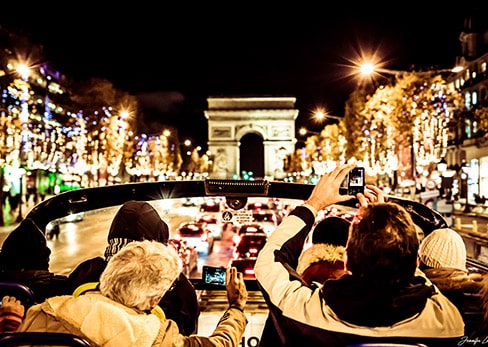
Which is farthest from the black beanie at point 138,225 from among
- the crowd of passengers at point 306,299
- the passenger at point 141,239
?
the crowd of passengers at point 306,299

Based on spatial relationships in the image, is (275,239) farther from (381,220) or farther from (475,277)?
(475,277)

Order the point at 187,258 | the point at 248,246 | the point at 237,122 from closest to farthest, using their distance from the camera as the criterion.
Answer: the point at 187,258, the point at 248,246, the point at 237,122

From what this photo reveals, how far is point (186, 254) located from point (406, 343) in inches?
445

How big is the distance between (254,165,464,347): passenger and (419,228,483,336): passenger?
1.37ft

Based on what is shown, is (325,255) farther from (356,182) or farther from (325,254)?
(356,182)

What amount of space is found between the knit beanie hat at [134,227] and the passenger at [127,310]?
58 centimetres

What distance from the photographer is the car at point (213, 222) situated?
2459 centimetres

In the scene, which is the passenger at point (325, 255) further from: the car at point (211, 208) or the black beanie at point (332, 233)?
the car at point (211, 208)

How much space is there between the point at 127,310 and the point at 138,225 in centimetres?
88

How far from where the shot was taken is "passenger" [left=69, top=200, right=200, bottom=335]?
3189mm

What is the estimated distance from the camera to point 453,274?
325cm

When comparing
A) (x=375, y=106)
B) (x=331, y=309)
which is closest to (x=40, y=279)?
(x=331, y=309)

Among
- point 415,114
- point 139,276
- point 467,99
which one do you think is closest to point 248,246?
point 139,276

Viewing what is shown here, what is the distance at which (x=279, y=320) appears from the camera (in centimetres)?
272
